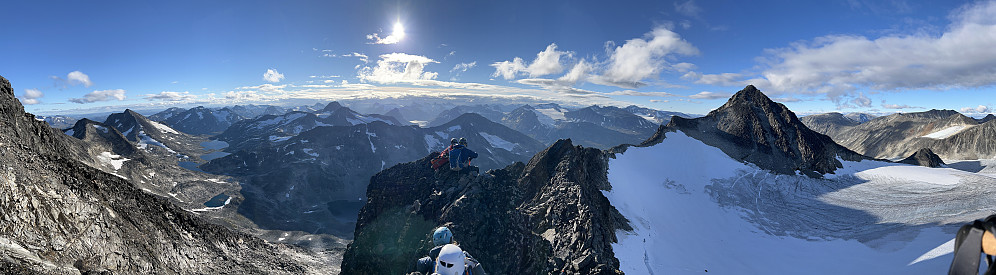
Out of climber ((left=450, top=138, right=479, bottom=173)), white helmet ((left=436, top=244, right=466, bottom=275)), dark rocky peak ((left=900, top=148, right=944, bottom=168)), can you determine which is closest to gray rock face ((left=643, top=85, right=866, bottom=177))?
dark rocky peak ((left=900, top=148, right=944, bottom=168))

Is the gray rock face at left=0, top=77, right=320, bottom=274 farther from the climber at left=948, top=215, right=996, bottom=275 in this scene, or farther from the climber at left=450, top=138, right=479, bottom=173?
the climber at left=948, top=215, right=996, bottom=275

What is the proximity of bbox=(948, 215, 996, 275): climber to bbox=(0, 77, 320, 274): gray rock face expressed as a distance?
26597mm

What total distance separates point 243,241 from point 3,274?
30988 millimetres

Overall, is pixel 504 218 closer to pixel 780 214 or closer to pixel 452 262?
pixel 452 262

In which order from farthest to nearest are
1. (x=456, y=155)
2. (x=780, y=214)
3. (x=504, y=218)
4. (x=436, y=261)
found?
(x=780, y=214) < (x=456, y=155) < (x=504, y=218) < (x=436, y=261)

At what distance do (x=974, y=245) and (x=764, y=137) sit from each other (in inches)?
3169

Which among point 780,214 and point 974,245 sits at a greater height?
point 974,245

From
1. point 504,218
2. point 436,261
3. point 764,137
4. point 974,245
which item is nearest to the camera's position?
point 974,245

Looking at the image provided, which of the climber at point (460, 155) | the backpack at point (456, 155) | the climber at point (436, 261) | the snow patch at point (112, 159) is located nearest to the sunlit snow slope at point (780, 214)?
the climber at point (436, 261)

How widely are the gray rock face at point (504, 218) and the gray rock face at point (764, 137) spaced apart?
1518 inches

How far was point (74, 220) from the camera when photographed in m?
21.1

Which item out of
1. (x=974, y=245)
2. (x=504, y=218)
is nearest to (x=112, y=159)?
(x=504, y=218)

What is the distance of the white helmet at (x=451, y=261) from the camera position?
Result: 502 inches

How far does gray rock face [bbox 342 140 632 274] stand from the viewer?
2578 cm
